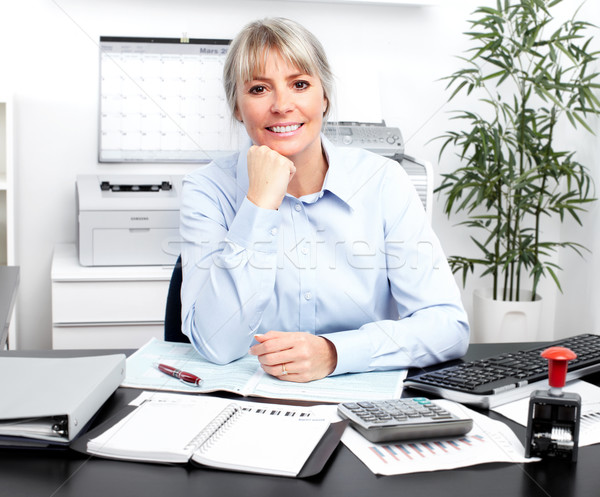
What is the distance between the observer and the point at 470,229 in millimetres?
3232

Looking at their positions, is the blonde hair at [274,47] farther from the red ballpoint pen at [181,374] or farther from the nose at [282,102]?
the red ballpoint pen at [181,374]

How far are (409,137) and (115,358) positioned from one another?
231 cm

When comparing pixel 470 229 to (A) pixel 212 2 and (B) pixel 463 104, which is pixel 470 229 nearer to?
(B) pixel 463 104

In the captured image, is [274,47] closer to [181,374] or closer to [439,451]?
[181,374]

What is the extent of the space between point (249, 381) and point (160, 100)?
207 centimetres

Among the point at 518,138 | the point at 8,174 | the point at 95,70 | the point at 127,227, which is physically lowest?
the point at 127,227

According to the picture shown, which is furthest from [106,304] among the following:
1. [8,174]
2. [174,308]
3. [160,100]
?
[174,308]

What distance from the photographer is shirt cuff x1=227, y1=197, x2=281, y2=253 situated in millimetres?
1274

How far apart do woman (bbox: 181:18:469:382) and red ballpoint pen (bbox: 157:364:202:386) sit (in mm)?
121

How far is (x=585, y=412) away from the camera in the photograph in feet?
3.09

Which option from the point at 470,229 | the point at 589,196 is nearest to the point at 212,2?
the point at 470,229

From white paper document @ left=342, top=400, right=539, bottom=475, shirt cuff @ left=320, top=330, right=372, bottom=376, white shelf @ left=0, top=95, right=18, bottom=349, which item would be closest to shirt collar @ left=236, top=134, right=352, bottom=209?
shirt cuff @ left=320, top=330, right=372, bottom=376

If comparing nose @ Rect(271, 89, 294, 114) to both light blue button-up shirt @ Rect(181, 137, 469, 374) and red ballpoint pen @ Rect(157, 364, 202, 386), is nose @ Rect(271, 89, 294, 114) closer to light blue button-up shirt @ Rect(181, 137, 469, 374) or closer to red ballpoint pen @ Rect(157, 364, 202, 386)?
light blue button-up shirt @ Rect(181, 137, 469, 374)

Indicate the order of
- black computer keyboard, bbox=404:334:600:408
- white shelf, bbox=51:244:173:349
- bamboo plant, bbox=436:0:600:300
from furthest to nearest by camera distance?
bamboo plant, bbox=436:0:600:300, white shelf, bbox=51:244:173:349, black computer keyboard, bbox=404:334:600:408
